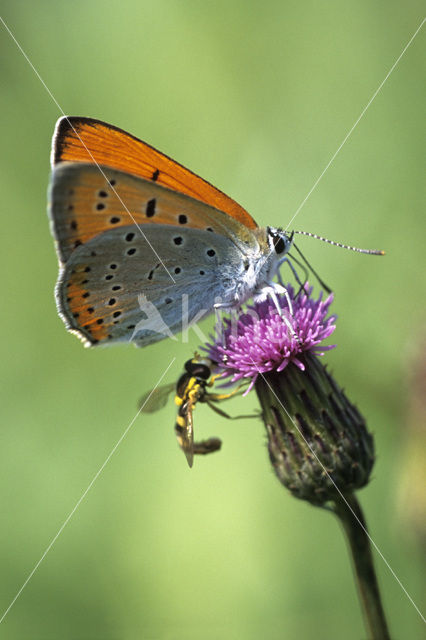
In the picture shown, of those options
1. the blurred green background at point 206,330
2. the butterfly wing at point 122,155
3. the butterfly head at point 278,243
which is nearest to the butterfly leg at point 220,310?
the butterfly head at point 278,243

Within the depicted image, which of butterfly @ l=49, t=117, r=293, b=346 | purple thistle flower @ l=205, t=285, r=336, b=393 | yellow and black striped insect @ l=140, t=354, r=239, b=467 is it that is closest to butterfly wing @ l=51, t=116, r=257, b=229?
butterfly @ l=49, t=117, r=293, b=346

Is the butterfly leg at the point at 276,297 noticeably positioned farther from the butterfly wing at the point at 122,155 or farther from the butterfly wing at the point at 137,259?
the butterfly wing at the point at 122,155

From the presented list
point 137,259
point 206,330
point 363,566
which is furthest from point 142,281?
point 363,566

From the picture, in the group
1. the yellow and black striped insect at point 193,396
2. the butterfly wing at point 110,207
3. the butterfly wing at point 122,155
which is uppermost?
the butterfly wing at point 122,155

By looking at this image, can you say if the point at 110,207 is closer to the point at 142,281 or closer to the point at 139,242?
the point at 139,242

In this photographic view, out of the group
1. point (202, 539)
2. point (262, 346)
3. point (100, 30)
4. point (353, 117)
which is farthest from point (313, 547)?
point (100, 30)

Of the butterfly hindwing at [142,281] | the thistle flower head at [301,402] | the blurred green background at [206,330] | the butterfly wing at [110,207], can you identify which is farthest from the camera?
the blurred green background at [206,330]
